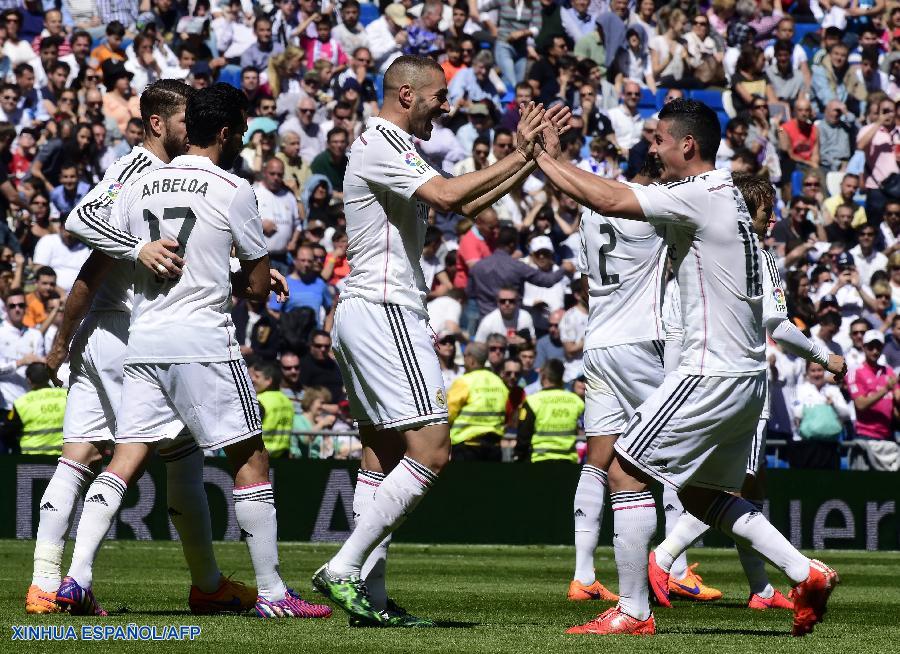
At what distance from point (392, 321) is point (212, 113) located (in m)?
1.35

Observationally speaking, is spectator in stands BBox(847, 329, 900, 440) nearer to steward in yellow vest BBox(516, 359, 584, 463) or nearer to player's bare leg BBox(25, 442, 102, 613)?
steward in yellow vest BBox(516, 359, 584, 463)

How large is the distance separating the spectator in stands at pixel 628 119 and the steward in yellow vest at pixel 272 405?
839cm

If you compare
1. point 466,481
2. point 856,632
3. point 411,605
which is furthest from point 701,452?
point 466,481

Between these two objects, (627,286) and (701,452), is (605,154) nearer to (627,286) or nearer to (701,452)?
(627,286)

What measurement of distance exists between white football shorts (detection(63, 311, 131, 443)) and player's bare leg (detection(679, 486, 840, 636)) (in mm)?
2936

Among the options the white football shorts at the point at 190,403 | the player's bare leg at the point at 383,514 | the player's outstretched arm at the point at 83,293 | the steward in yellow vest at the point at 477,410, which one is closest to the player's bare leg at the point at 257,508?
the white football shorts at the point at 190,403

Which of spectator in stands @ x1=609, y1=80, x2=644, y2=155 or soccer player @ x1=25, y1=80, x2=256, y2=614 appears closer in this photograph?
soccer player @ x1=25, y1=80, x2=256, y2=614

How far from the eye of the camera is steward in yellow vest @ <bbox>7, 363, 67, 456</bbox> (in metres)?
16.1

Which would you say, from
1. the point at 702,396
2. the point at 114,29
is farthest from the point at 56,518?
the point at 114,29

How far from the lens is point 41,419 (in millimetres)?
16062

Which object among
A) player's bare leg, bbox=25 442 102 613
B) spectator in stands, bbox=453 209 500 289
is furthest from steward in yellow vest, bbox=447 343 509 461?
player's bare leg, bbox=25 442 102 613

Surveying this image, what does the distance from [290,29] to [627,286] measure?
46.6ft

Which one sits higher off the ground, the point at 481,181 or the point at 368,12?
the point at 368,12

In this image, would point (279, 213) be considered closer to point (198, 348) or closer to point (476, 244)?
point (476, 244)
